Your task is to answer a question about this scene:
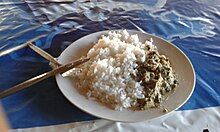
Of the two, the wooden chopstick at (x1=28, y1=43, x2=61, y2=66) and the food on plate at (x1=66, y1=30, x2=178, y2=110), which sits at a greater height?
the food on plate at (x1=66, y1=30, x2=178, y2=110)

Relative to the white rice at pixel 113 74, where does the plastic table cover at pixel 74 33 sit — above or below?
below

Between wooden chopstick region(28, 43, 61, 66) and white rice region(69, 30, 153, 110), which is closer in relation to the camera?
white rice region(69, 30, 153, 110)

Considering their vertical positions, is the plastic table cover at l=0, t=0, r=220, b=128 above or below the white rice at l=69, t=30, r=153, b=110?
below

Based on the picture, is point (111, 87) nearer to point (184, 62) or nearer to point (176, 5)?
point (184, 62)

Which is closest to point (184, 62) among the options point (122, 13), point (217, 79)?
point (217, 79)

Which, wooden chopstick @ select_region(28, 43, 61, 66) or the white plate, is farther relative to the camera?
wooden chopstick @ select_region(28, 43, 61, 66)
